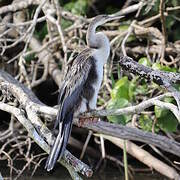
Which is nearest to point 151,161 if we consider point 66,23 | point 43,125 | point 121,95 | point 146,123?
point 146,123

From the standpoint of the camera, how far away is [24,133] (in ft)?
17.4

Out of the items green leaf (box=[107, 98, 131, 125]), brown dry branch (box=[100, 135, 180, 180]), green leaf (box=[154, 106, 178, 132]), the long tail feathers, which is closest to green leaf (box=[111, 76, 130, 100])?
green leaf (box=[107, 98, 131, 125])

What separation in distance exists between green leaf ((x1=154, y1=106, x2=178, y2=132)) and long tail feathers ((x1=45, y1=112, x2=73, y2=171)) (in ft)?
4.60

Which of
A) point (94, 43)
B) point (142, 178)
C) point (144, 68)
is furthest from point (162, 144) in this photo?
point (144, 68)

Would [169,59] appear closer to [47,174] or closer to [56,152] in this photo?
[47,174]

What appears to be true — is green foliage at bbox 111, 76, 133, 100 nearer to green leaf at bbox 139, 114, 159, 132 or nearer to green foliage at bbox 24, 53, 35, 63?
green leaf at bbox 139, 114, 159, 132

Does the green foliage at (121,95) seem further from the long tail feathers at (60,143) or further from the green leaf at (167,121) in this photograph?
the long tail feathers at (60,143)

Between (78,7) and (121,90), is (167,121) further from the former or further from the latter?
(78,7)

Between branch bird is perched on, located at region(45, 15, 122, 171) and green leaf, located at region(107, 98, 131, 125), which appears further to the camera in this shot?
green leaf, located at region(107, 98, 131, 125)

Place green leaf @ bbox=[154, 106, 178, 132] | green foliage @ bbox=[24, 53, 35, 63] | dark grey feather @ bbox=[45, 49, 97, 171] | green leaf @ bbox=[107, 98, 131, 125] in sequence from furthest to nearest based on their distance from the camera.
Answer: green foliage @ bbox=[24, 53, 35, 63] → green leaf @ bbox=[154, 106, 178, 132] → green leaf @ bbox=[107, 98, 131, 125] → dark grey feather @ bbox=[45, 49, 97, 171]

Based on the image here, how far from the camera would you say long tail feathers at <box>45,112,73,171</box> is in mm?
2818

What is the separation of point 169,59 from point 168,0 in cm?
65

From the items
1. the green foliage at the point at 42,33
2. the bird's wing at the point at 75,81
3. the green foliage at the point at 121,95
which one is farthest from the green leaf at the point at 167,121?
the green foliage at the point at 42,33

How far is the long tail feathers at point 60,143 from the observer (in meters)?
2.82
